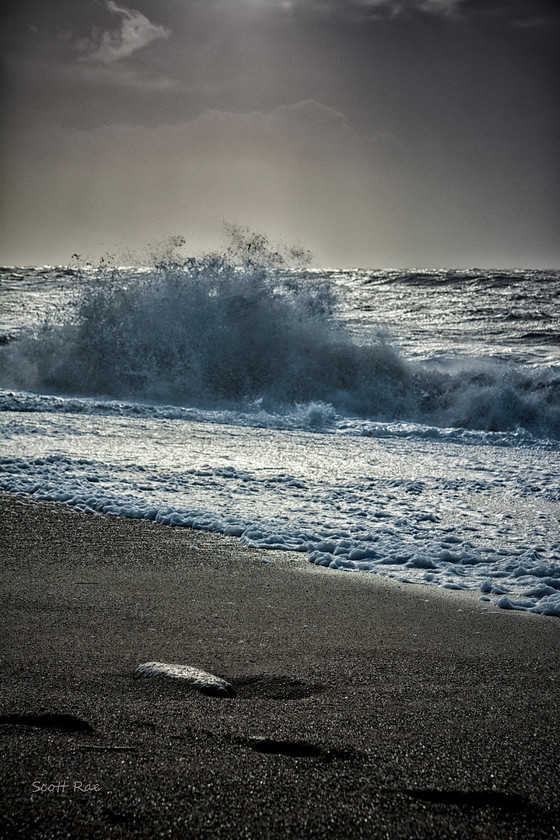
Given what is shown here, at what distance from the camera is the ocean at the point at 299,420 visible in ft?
11.9

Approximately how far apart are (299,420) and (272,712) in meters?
7.39

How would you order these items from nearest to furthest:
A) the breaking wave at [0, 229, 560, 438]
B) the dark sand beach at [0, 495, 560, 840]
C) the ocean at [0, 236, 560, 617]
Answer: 1. the dark sand beach at [0, 495, 560, 840]
2. the ocean at [0, 236, 560, 617]
3. the breaking wave at [0, 229, 560, 438]

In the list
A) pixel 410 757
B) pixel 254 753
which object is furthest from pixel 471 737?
pixel 254 753

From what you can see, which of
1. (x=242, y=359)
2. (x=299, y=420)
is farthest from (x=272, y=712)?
(x=242, y=359)

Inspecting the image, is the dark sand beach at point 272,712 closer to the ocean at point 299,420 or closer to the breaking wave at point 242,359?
the ocean at point 299,420

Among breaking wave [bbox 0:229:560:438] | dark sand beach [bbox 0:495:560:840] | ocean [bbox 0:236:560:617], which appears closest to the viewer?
dark sand beach [bbox 0:495:560:840]

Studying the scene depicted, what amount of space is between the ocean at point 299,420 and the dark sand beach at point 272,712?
0.71 meters

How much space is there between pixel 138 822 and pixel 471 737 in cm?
74

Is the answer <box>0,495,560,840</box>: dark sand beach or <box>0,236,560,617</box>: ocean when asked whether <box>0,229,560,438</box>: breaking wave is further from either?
<box>0,495,560,840</box>: dark sand beach

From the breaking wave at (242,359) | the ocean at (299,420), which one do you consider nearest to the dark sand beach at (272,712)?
the ocean at (299,420)

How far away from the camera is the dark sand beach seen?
3.81 feet

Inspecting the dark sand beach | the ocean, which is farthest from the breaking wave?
the dark sand beach

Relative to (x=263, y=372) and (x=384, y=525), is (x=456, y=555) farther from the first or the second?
(x=263, y=372)

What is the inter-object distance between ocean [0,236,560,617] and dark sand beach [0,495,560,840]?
714 mm
